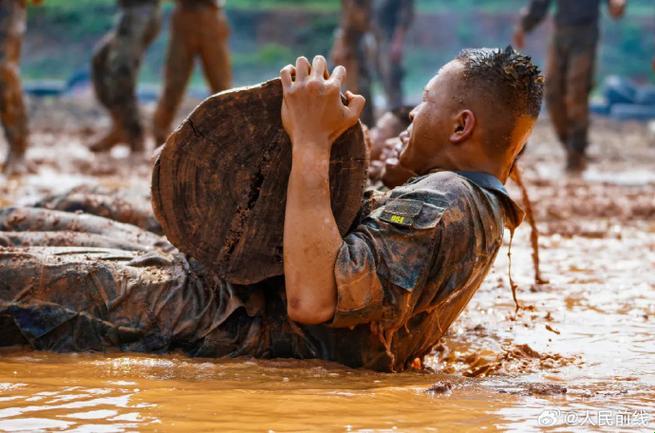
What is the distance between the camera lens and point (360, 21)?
1143 cm

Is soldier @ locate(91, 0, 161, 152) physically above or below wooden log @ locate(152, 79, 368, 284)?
above

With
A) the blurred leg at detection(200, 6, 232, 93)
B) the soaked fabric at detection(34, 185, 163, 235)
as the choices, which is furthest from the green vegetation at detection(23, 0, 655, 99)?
the soaked fabric at detection(34, 185, 163, 235)

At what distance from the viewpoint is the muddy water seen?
2299mm

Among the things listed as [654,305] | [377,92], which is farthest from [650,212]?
[377,92]

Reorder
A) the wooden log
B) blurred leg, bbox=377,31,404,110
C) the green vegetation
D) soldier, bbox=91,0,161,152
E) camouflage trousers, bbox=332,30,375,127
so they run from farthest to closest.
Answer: the green vegetation, blurred leg, bbox=377,31,404,110, camouflage trousers, bbox=332,30,375,127, soldier, bbox=91,0,161,152, the wooden log

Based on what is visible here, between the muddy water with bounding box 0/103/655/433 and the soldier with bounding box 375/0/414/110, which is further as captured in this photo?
the soldier with bounding box 375/0/414/110

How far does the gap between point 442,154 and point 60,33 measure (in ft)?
96.8

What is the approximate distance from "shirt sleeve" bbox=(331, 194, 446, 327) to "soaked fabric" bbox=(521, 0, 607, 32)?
26.0 ft

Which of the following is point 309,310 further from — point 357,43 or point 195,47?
point 357,43

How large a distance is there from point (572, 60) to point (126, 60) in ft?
13.9

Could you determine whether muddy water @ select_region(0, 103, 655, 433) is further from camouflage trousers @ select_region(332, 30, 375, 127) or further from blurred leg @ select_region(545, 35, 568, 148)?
camouflage trousers @ select_region(332, 30, 375, 127)

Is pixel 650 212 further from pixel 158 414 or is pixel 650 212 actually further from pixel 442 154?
pixel 158 414

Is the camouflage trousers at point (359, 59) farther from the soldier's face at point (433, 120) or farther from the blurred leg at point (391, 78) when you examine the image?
the soldier's face at point (433, 120)

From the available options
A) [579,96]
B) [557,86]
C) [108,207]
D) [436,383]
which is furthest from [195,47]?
[436,383]
